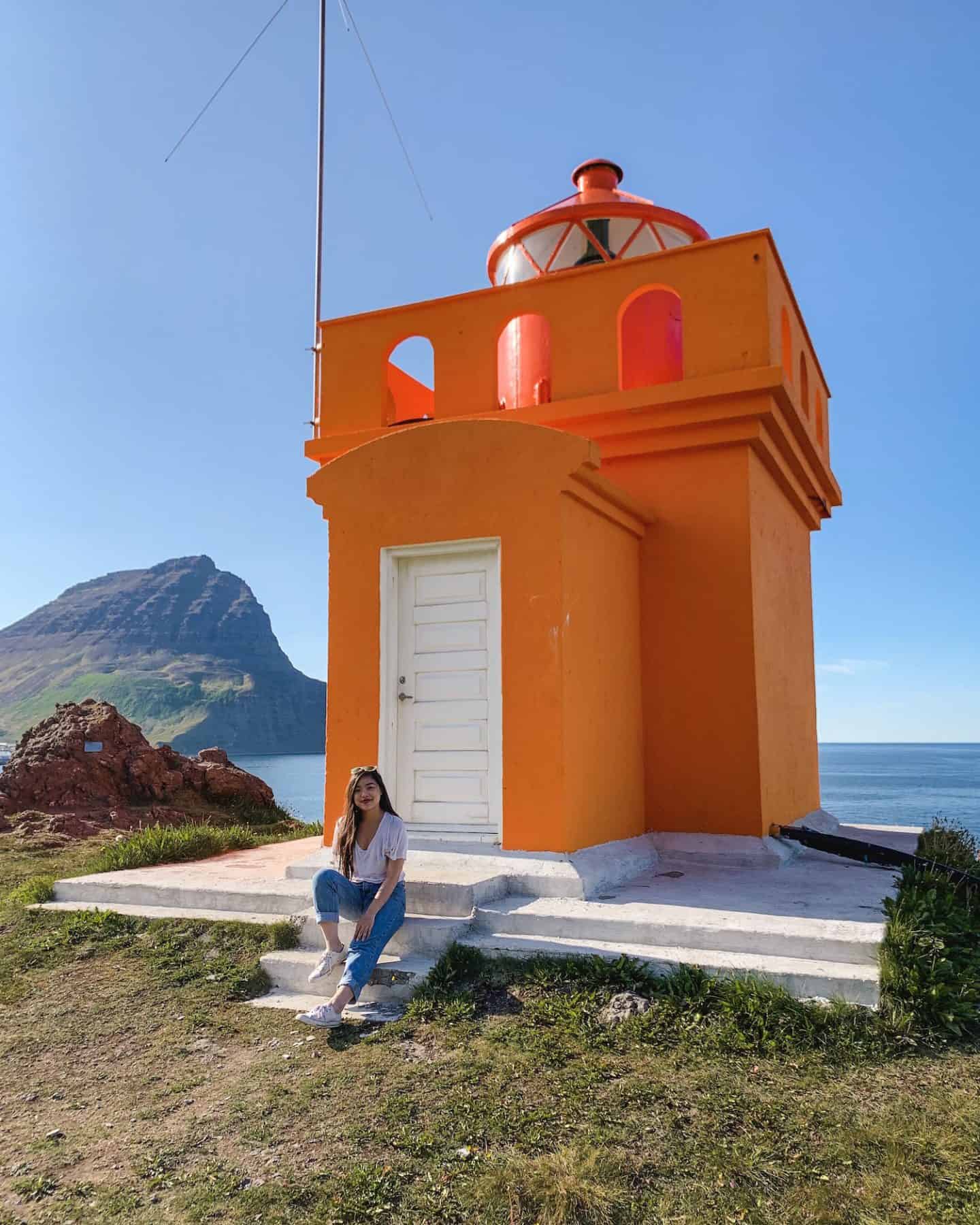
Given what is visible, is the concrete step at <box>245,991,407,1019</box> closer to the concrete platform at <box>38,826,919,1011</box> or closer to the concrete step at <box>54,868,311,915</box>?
the concrete platform at <box>38,826,919,1011</box>

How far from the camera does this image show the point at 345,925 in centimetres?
538

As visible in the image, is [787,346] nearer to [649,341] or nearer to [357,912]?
[649,341]

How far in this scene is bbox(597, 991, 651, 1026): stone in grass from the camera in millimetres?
4246

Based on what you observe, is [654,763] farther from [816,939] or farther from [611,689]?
[816,939]

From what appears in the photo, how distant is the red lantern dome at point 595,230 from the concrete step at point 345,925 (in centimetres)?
674

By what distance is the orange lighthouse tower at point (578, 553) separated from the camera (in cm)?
648

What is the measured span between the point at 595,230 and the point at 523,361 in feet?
6.19

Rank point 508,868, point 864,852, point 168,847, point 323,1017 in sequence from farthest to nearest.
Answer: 1. point 168,847
2. point 864,852
3. point 508,868
4. point 323,1017

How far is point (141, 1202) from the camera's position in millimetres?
3137

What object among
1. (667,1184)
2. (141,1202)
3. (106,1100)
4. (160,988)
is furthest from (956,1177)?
(160,988)

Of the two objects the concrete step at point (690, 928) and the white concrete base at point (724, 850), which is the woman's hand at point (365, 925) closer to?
the concrete step at point (690, 928)

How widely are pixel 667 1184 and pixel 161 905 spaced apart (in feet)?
14.1

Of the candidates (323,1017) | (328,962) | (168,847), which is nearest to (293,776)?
(168,847)

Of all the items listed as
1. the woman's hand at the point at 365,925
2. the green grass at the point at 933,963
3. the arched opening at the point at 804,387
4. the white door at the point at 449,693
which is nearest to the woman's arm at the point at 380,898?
the woman's hand at the point at 365,925
